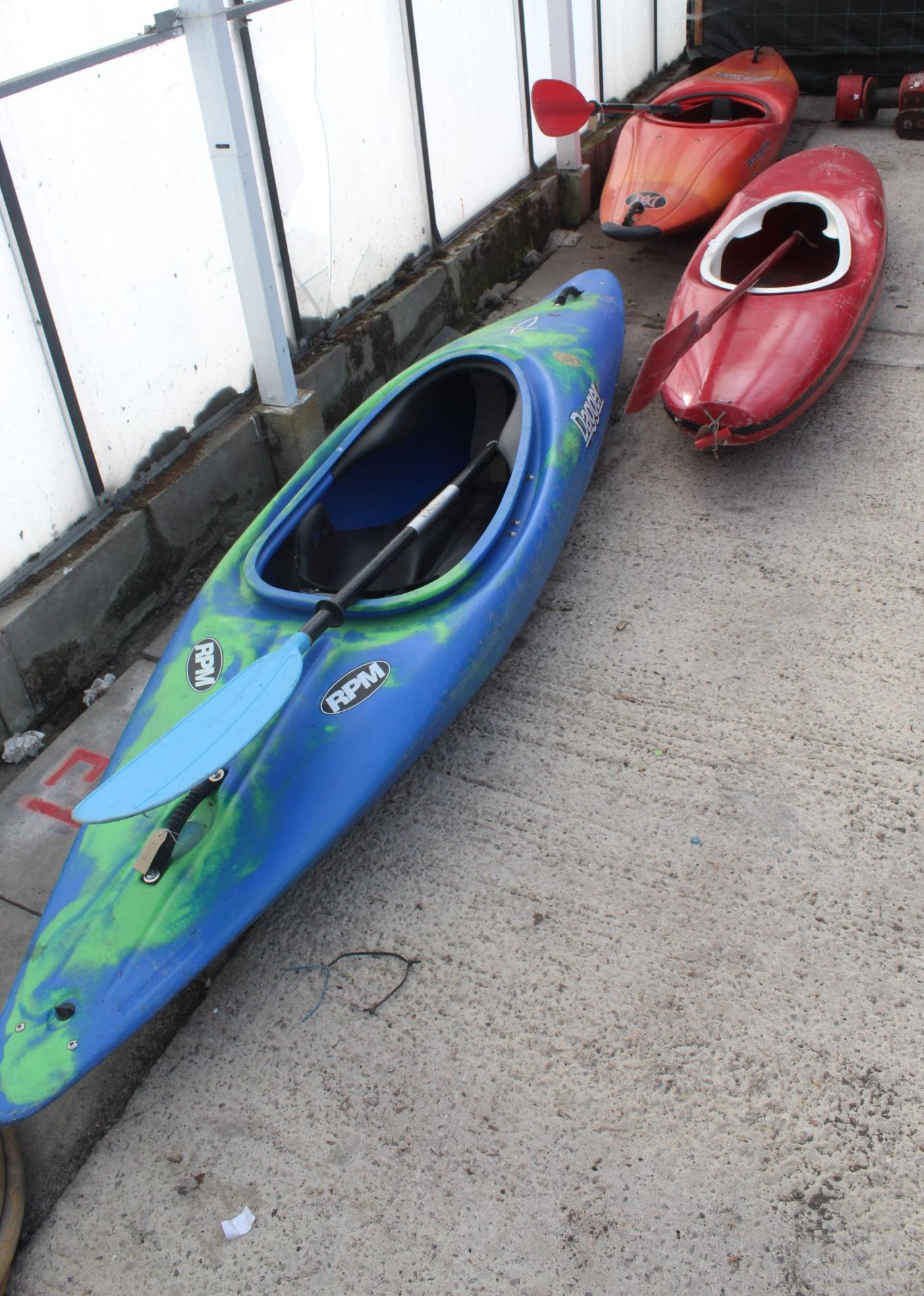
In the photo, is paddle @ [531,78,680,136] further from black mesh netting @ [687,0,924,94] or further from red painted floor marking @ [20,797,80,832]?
red painted floor marking @ [20,797,80,832]

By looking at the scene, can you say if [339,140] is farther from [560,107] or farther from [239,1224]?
[239,1224]

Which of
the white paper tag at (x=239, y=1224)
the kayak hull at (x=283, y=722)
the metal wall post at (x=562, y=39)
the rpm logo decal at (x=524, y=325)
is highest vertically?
the metal wall post at (x=562, y=39)

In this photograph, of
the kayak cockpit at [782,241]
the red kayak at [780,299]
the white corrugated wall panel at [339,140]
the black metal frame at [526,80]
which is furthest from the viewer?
the black metal frame at [526,80]

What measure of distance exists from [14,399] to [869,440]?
2887 millimetres

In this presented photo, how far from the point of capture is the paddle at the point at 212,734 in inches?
78.2

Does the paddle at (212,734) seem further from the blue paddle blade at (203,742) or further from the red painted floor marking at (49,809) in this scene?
the red painted floor marking at (49,809)

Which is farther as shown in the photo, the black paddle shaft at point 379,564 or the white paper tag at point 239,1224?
the black paddle shaft at point 379,564

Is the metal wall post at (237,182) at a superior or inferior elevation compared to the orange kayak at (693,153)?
superior

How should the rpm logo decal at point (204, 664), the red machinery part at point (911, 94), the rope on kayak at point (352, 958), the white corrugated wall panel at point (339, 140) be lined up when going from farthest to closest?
the red machinery part at point (911, 94) < the white corrugated wall panel at point (339, 140) < the rpm logo decal at point (204, 664) < the rope on kayak at point (352, 958)

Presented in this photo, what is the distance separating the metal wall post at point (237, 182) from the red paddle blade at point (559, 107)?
201 cm

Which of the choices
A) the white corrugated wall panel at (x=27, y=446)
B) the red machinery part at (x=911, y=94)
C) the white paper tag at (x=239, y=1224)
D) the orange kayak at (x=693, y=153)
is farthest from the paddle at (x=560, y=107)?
the white paper tag at (x=239, y=1224)

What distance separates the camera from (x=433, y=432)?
353cm

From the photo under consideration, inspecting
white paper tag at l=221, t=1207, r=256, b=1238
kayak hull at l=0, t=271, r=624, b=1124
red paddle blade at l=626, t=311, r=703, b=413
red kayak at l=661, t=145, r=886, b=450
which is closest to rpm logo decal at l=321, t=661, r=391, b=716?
kayak hull at l=0, t=271, r=624, b=1124

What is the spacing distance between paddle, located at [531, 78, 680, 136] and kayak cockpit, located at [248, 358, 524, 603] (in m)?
2.15
